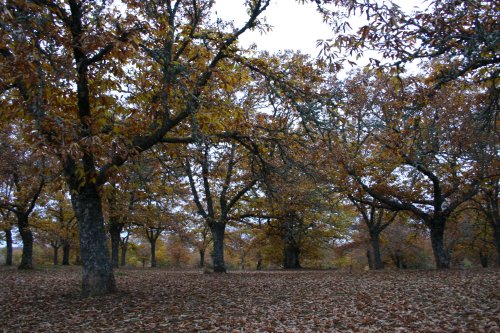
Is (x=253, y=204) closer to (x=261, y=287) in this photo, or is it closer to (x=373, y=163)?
(x=373, y=163)

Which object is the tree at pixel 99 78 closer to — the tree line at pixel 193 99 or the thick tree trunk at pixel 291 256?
the tree line at pixel 193 99

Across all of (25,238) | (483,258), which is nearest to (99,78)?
(25,238)

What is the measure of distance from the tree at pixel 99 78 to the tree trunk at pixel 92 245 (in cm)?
2

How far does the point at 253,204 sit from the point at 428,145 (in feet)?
45.7

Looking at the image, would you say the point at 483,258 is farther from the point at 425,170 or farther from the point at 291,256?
the point at 425,170

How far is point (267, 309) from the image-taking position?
8.30 meters

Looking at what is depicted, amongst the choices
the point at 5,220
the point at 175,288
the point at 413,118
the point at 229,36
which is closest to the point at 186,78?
the point at 229,36

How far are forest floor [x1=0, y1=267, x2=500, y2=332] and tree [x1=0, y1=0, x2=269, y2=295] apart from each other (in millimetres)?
1519

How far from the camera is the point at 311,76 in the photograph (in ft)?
30.1

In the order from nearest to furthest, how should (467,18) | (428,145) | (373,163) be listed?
1. (467,18)
2. (428,145)
3. (373,163)

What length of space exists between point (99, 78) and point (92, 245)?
13.5 ft

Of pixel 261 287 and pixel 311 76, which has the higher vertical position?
pixel 311 76

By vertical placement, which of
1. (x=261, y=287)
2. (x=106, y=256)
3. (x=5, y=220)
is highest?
(x=5, y=220)

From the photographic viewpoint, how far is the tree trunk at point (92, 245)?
968 centimetres
